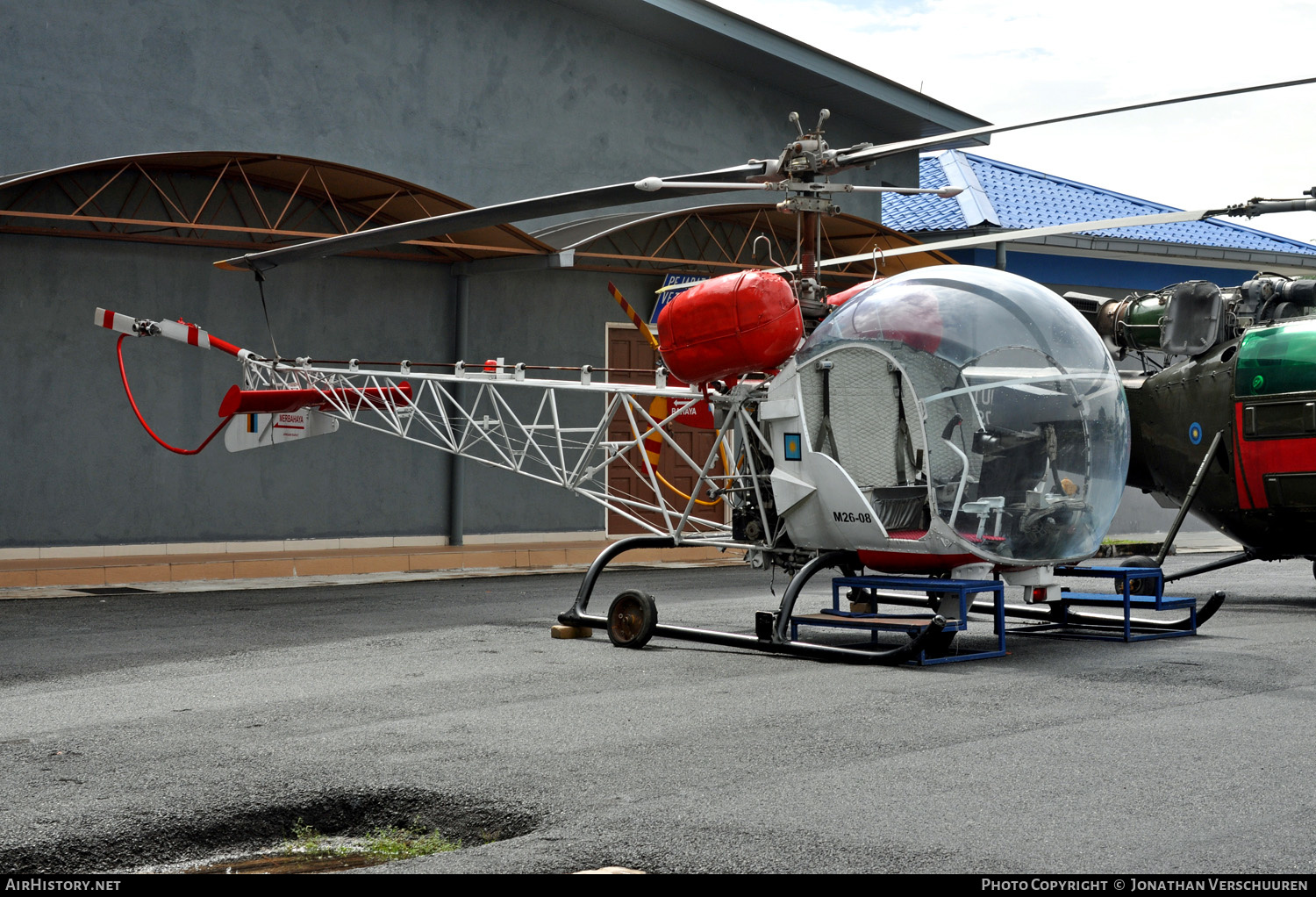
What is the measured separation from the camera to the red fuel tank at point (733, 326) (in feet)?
26.7

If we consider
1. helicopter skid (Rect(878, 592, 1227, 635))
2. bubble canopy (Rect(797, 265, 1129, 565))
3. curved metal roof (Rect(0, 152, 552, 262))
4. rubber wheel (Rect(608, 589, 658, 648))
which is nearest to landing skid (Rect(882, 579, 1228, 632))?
helicopter skid (Rect(878, 592, 1227, 635))

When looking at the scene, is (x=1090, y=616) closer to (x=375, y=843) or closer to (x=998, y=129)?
(x=998, y=129)

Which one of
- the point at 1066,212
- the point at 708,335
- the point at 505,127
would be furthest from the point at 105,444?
the point at 1066,212

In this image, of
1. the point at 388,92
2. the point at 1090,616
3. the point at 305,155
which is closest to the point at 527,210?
the point at 1090,616

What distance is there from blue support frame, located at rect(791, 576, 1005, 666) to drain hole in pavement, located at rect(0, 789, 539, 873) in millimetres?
3794

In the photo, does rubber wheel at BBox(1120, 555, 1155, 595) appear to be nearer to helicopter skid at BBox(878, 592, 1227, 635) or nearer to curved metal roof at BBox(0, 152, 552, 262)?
helicopter skid at BBox(878, 592, 1227, 635)

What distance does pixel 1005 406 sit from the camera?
770cm

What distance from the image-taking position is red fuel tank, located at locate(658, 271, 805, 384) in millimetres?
8141

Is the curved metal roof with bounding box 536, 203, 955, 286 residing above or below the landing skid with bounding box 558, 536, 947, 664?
above

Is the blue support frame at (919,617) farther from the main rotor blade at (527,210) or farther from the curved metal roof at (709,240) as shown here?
the curved metal roof at (709,240)

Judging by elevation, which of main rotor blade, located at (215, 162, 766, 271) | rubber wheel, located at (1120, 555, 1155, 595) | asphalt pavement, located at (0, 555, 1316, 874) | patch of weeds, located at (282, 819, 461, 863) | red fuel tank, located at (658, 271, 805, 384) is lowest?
patch of weeds, located at (282, 819, 461, 863)

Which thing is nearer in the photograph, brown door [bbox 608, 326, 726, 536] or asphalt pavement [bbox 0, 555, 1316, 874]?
asphalt pavement [bbox 0, 555, 1316, 874]

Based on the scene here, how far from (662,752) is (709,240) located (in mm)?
12858
